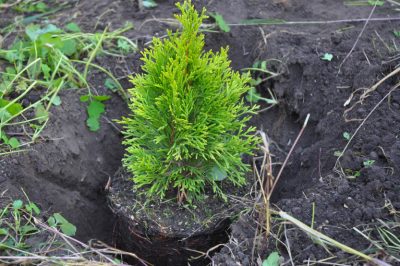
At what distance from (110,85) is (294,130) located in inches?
51.7

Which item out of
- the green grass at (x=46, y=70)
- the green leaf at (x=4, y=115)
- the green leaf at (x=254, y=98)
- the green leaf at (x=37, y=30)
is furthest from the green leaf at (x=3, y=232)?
the green leaf at (x=254, y=98)

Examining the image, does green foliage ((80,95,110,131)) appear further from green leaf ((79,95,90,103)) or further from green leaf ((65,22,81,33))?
green leaf ((65,22,81,33))

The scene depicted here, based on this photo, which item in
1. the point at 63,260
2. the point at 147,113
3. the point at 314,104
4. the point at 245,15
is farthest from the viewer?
the point at 245,15

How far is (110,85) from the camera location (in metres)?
3.88

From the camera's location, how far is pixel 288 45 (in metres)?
4.01

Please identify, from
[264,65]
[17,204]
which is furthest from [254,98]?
[17,204]

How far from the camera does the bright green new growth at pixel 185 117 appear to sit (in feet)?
9.21

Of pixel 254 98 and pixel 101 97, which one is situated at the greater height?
pixel 101 97

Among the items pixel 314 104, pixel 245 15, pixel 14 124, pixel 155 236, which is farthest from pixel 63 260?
pixel 245 15

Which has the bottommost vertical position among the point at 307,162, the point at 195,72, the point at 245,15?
the point at 307,162

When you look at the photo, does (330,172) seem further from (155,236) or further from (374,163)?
(155,236)

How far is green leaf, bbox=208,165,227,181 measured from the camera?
3.16 m

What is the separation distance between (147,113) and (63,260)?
831 millimetres

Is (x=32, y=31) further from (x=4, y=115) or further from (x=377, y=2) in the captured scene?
(x=377, y=2)
